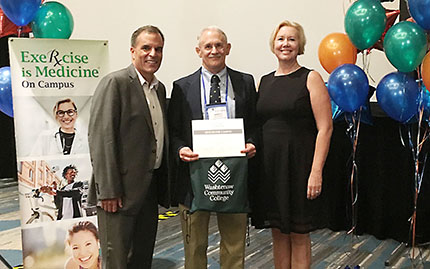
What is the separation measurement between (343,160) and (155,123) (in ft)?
7.04

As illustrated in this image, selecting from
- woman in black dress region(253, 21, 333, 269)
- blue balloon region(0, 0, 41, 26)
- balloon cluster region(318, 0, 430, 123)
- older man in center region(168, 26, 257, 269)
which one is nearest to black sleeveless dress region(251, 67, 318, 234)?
woman in black dress region(253, 21, 333, 269)

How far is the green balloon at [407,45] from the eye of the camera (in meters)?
2.23

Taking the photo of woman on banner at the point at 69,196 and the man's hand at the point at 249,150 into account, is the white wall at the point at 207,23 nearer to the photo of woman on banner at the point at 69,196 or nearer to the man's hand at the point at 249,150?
the man's hand at the point at 249,150

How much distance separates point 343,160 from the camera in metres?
3.74

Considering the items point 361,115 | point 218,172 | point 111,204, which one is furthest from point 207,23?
point 111,204

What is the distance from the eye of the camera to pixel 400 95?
7.95 ft

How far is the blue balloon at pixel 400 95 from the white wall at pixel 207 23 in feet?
4.16

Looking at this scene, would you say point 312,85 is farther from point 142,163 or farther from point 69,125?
point 69,125

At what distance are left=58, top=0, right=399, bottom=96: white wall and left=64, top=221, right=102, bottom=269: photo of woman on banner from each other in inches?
104

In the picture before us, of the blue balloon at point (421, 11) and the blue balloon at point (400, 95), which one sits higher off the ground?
the blue balloon at point (421, 11)

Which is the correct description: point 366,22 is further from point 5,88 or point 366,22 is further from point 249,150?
point 5,88

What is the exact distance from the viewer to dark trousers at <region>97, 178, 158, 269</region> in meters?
2.19

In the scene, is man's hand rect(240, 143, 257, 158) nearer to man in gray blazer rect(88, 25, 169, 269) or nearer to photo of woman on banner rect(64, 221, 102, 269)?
man in gray blazer rect(88, 25, 169, 269)

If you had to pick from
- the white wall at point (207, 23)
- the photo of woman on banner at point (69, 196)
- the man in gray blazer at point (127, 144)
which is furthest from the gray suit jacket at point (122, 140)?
the white wall at point (207, 23)
